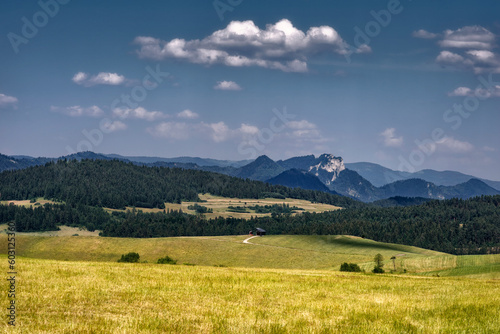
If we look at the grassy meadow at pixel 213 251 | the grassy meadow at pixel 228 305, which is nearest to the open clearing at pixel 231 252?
the grassy meadow at pixel 213 251

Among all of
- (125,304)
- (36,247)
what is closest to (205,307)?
(125,304)

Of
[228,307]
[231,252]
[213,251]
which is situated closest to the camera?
[228,307]

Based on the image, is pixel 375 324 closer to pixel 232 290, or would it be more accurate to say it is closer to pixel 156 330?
pixel 156 330

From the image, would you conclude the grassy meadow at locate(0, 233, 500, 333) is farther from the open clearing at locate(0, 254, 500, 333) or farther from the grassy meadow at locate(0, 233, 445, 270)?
the grassy meadow at locate(0, 233, 445, 270)

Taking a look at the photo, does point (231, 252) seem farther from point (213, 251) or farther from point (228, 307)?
point (228, 307)

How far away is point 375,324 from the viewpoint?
21.4 m

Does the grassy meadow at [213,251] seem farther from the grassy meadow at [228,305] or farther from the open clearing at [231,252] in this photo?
the grassy meadow at [228,305]

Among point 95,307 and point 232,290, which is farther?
point 232,290

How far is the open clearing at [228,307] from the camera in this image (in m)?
19.8

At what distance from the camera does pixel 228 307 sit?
2481 centimetres

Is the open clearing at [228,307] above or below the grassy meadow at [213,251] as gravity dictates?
above

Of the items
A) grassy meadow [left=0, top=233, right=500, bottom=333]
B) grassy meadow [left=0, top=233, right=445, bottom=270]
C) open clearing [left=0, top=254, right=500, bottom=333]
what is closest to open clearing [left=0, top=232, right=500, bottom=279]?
grassy meadow [left=0, top=233, right=445, bottom=270]

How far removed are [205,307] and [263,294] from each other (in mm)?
7124

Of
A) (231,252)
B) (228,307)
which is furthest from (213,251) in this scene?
(228,307)
